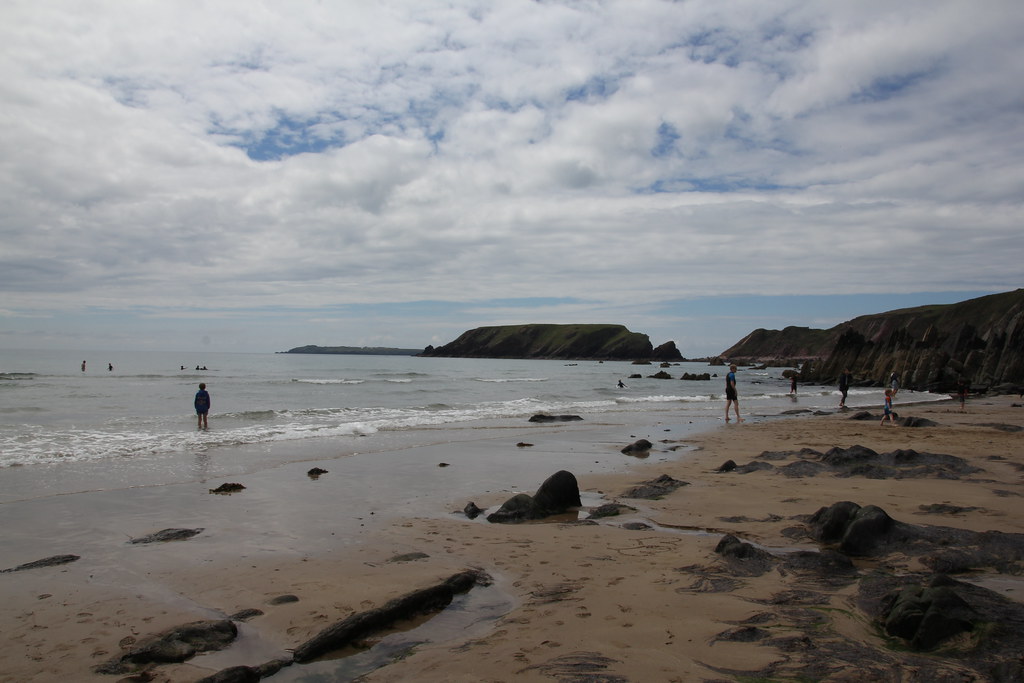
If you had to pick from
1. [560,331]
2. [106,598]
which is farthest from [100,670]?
[560,331]

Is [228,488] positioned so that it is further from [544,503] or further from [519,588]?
[519,588]

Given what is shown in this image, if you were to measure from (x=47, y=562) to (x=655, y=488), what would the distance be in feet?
27.2

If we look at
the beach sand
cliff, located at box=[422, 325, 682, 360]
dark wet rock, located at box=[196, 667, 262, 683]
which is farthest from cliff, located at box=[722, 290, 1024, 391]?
cliff, located at box=[422, 325, 682, 360]

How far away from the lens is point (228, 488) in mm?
10875

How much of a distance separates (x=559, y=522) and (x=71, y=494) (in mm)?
8332

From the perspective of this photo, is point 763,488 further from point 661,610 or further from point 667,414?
point 667,414

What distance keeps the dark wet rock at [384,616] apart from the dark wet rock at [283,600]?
95 centimetres

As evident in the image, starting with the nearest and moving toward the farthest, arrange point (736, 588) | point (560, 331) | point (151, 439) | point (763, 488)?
point (736, 588) < point (763, 488) < point (151, 439) < point (560, 331)

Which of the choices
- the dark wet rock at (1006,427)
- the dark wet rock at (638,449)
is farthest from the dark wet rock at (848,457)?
the dark wet rock at (1006,427)

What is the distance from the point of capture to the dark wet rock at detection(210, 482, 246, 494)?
35.2ft

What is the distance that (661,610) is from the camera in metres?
5.18

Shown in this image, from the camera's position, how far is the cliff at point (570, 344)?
18012cm

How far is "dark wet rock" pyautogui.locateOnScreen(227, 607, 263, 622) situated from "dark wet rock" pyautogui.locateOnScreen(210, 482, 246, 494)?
5825 millimetres

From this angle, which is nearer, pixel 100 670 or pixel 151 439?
pixel 100 670
